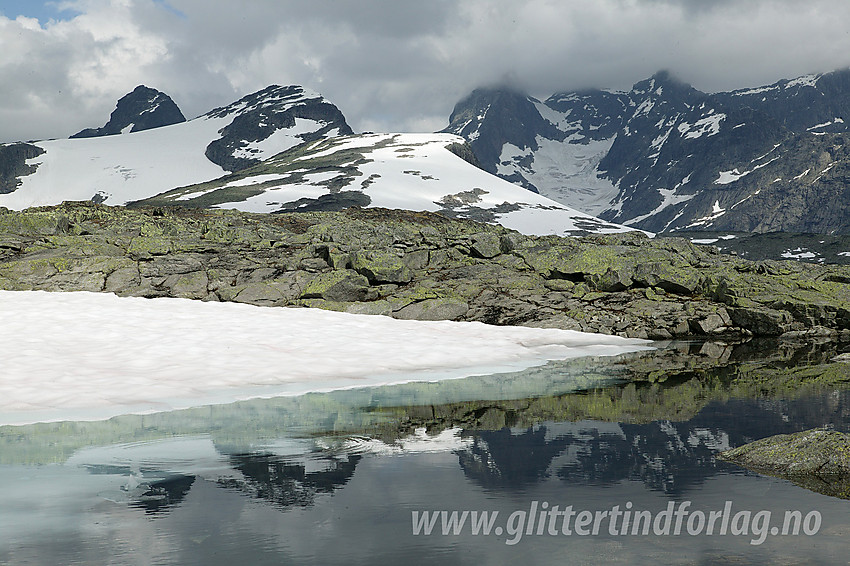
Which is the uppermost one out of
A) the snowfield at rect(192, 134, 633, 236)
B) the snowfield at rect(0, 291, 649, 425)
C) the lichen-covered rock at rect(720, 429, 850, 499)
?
the snowfield at rect(192, 134, 633, 236)

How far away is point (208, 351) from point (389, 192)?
127 meters

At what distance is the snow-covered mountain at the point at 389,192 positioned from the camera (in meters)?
A: 130

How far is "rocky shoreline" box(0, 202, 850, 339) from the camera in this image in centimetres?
3195

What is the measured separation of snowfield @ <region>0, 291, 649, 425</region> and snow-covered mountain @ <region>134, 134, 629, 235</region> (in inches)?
3750

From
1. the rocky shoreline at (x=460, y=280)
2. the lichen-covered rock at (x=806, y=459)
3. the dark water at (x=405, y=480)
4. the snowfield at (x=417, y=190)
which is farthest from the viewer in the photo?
the snowfield at (x=417, y=190)

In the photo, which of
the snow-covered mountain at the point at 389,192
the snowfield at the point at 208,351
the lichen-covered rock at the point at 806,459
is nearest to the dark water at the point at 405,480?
the lichen-covered rock at the point at 806,459

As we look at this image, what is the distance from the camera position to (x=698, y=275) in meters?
36.1

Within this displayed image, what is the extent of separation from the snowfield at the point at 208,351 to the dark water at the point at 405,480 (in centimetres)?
209

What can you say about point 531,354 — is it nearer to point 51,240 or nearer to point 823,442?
point 823,442

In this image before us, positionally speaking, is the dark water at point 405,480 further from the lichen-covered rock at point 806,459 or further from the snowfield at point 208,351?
the snowfield at point 208,351

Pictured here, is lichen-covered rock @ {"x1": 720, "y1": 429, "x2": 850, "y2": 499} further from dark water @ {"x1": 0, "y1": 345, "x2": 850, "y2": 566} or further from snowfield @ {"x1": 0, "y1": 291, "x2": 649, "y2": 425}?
snowfield @ {"x1": 0, "y1": 291, "x2": 649, "y2": 425}

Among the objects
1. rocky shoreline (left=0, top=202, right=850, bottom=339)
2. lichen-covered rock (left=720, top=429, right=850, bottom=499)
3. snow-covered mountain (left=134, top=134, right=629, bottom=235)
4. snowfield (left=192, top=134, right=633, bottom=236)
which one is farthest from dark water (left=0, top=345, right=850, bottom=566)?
snow-covered mountain (left=134, top=134, right=629, bottom=235)

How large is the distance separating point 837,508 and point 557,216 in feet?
446

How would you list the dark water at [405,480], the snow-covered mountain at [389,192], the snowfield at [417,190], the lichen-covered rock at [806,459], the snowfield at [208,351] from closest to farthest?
the dark water at [405,480]
the lichen-covered rock at [806,459]
the snowfield at [208,351]
the snow-covered mountain at [389,192]
the snowfield at [417,190]
